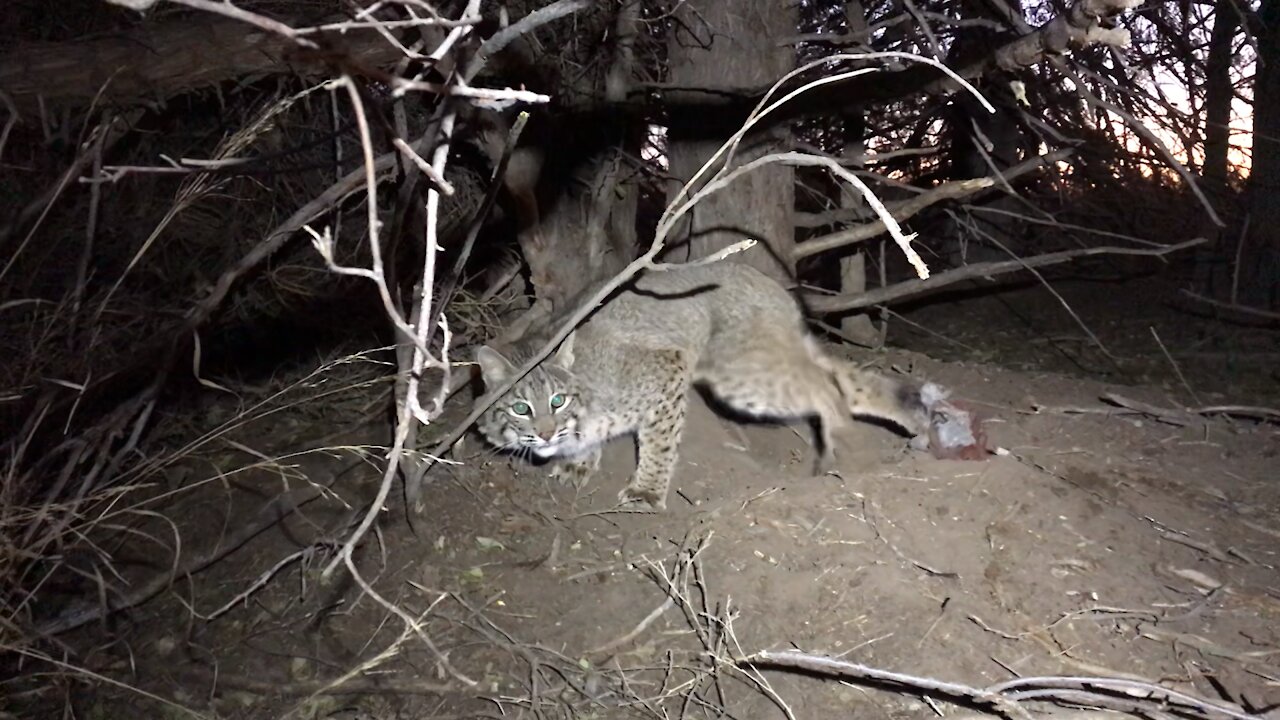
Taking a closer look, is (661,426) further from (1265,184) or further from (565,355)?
(1265,184)

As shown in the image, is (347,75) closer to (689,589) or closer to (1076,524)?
(689,589)

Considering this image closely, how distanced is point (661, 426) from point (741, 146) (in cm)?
144

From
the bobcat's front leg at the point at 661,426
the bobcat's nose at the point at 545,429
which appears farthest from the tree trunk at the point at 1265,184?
the bobcat's nose at the point at 545,429

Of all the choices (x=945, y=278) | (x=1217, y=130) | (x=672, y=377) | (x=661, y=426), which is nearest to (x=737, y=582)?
(x=661, y=426)

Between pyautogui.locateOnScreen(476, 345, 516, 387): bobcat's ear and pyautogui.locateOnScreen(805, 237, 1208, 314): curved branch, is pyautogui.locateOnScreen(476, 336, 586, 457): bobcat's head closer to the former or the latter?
pyautogui.locateOnScreen(476, 345, 516, 387): bobcat's ear

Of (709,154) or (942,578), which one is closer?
(942,578)

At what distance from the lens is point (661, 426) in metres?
4.52

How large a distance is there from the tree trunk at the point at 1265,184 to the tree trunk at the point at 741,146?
3.23 meters

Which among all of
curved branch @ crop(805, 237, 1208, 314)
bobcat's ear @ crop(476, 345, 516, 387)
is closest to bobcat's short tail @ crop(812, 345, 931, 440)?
curved branch @ crop(805, 237, 1208, 314)

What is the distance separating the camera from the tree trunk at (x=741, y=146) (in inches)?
184

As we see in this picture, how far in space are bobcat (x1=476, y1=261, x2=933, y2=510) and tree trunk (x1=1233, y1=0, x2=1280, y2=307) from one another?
3379mm

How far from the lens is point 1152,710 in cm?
244

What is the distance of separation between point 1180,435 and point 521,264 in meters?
3.36

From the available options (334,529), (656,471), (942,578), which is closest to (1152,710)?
(942,578)
